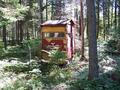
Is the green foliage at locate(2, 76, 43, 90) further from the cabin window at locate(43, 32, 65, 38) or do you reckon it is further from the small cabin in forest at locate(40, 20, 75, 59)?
the cabin window at locate(43, 32, 65, 38)

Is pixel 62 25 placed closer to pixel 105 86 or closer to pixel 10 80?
pixel 10 80

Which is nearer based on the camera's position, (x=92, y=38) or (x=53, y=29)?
(x=92, y=38)

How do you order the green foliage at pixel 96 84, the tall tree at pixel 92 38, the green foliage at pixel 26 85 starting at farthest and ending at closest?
1. the tall tree at pixel 92 38
2. the green foliage at pixel 26 85
3. the green foliage at pixel 96 84

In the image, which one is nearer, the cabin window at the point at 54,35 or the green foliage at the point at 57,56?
the green foliage at the point at 57,56

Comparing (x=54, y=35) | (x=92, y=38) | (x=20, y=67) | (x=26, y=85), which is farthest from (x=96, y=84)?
(x=54, y=35)

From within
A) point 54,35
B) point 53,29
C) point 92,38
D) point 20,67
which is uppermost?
point 53,29

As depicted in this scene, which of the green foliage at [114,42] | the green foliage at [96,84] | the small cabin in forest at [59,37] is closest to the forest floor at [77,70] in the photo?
the green foliage at [96,84]

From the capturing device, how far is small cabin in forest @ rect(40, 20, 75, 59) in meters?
14.9

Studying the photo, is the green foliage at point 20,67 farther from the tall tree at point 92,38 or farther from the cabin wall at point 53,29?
the tall tree at point 92,38

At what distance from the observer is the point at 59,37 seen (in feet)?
49.6

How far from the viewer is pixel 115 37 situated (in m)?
19.5

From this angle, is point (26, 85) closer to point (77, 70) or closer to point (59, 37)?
point (77, 70)

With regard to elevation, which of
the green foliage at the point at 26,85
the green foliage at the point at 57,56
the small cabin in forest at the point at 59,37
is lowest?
the green foliage at the point at 26,85

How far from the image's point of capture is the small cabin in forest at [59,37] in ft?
48.8
